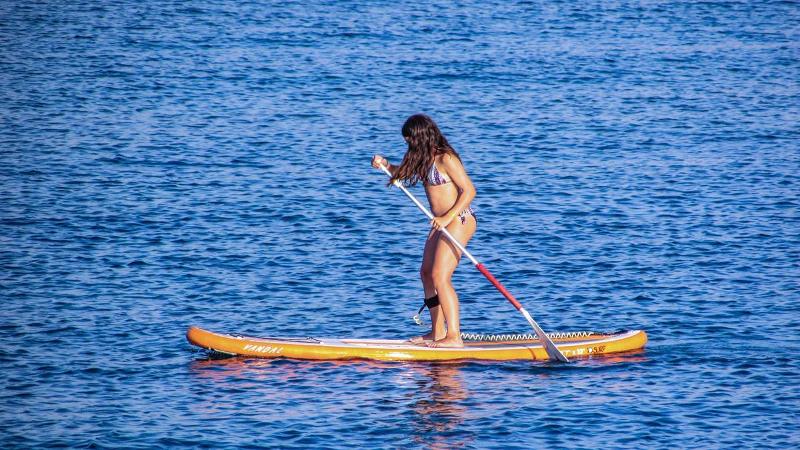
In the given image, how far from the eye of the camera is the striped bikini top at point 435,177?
14250 millimetres

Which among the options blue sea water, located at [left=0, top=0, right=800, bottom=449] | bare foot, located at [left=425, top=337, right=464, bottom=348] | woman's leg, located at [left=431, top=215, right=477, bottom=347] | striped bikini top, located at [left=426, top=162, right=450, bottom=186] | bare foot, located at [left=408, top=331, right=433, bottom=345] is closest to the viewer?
blue sea water, located at [left=0, top=0, right=800, bottom=449]

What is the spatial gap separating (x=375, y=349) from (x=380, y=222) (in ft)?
25.3

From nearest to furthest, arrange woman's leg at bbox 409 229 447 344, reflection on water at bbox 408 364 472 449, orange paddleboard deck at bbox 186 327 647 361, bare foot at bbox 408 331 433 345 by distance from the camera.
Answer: reflection on water at bbox 408 364 472 449 < woman's leg at bbox 409 229 447 344 < orange paddleboard deck at bbox 186 327 647 361 < bare foot at bbox 408 331 433 345

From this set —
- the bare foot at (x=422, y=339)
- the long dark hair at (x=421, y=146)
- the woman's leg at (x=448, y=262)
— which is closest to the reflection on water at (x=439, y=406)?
the bare foot at (x=422, y=339)

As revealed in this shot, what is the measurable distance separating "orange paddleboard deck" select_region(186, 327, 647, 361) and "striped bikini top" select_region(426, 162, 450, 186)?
1.98m

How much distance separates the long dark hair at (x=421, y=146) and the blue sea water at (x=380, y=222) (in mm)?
2292

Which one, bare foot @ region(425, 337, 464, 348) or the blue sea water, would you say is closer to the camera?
the blue sea water

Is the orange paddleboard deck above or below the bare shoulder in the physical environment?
below

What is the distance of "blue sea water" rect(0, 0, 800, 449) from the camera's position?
44.4ft

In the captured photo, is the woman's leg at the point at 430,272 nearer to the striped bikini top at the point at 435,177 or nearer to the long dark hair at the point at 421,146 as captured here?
the striped bikini top at the point at 435,177

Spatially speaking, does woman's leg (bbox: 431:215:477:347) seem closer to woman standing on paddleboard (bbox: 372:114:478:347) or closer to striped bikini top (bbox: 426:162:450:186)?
woman standing on paddleboard (bbox: 372:114:478:347)

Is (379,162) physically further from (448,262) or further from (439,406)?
(439,406)

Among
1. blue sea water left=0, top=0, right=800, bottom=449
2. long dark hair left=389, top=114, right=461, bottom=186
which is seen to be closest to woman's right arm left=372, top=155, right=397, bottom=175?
long dark hair left=389, top=114, right=461, bottom=186

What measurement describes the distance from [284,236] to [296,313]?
14.5 feet
